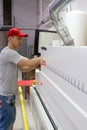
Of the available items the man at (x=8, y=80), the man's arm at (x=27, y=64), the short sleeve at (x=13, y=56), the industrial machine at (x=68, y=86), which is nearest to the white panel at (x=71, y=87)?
the industrial machine at (x=68, y=86)

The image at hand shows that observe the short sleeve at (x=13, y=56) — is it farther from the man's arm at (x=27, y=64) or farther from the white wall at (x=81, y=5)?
the white wall at (x=81, y=5)

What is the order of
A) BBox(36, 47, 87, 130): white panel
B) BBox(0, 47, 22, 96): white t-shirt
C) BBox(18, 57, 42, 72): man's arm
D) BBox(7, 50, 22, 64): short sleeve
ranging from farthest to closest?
1. BBox(0, 47, 22, 96): white t-shirt
2. BBox(7, 50, 22, 64): short sleeve
3. BBox(18, 57, 42, 72): man's arm
4. BBox(36, 47, 87, 130): white panel

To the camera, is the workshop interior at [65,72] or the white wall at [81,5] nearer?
the workshop interior at [65,72]

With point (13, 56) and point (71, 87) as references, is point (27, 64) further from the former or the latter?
point (71, 87)

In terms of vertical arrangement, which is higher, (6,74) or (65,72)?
(65,72)

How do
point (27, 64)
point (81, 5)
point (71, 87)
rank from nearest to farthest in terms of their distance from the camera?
point (71, 87)
point (81, 5)
point (27, 64)

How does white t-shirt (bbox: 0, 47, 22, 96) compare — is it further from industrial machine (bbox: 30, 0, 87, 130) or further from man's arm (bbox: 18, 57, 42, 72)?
industrial machine (bbox: 30, 0, 87, 130)

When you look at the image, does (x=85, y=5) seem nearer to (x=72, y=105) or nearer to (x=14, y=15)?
(x=72, y=105)

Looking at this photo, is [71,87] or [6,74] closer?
[71,87]

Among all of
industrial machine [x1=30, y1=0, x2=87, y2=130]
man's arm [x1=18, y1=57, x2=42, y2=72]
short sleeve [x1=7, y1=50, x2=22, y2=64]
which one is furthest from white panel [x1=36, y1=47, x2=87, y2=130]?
short sleeve [x1=7, y1=50, x2=22, y2=64]

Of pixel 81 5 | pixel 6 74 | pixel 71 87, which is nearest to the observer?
pixel 71 87

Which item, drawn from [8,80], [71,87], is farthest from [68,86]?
[8,80]

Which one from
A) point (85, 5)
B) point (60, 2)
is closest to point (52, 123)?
point (60, 2)

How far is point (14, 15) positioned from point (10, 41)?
475 cm
